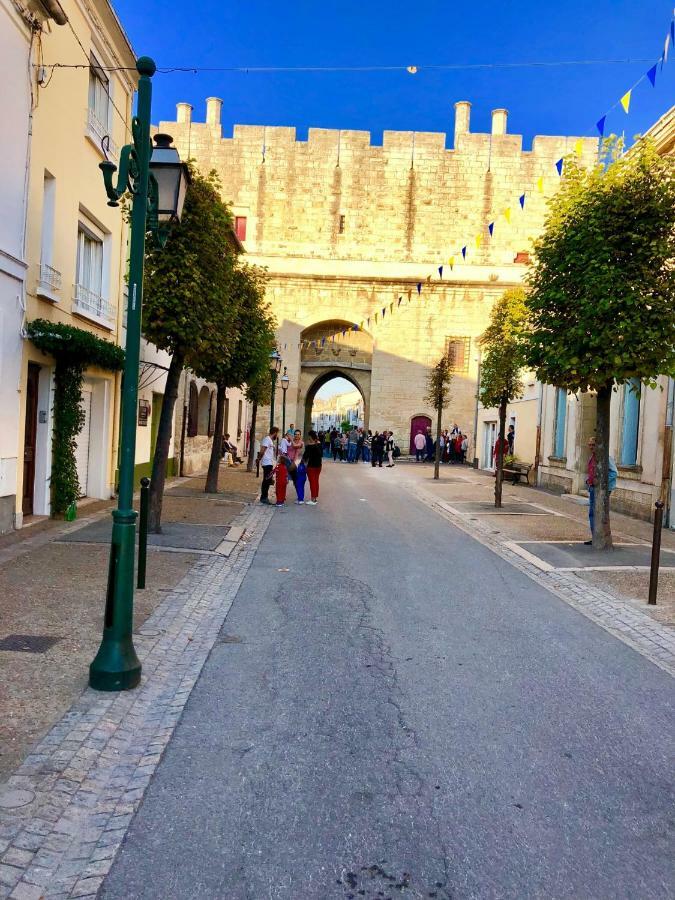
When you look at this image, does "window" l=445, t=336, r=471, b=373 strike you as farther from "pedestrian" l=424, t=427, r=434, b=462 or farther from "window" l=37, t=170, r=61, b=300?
"window" l=37, t=170, r=61, b=300

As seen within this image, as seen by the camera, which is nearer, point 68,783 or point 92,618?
point 68,783

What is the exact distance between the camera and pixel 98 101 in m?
13.2

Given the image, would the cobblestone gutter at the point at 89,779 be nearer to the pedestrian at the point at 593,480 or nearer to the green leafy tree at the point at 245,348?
the pedestrian at the point at 593,480

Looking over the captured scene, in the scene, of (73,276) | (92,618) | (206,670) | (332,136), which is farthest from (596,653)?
(332,136)

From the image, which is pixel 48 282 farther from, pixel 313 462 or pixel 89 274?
pixel 313 462

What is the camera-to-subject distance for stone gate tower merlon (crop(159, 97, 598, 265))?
37.9 metres

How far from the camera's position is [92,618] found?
20.0 feet

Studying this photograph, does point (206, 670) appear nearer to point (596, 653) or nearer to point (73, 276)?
point (596, 653)

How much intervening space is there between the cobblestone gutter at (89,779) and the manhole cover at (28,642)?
0.65 metres

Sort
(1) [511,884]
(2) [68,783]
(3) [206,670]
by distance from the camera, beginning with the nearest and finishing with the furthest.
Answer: (1) [511,884] < (2) [68,783] < (3) [206,670]

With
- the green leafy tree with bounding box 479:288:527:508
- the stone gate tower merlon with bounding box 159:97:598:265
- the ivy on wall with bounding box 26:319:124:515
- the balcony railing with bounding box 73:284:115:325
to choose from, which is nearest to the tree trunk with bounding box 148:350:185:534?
the ivy on wall with bounding box 26:319:124:515

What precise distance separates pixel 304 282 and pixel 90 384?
26473 mm

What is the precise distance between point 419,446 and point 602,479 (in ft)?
85.0

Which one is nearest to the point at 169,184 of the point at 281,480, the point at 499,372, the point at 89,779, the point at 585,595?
the point at 89,779
